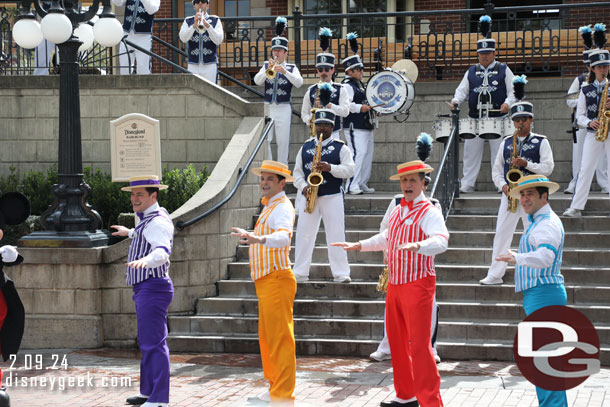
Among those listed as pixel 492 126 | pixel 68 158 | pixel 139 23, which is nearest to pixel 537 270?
pixel 492 126

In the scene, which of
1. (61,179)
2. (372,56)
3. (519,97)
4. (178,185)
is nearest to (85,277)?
(61,179)

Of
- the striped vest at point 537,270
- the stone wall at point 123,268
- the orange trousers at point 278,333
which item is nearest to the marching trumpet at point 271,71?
the stone wall at point 123,268

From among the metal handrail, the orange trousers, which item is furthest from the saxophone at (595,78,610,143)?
the orange trousers

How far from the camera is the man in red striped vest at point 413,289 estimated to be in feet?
24.0

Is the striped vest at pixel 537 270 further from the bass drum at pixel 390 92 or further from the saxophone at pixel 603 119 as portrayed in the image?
the bass drum at pixel 390 92

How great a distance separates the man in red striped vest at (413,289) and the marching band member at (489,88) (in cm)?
586

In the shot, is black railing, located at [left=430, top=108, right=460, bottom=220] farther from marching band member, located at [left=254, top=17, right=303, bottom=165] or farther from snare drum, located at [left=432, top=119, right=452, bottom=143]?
marching band member, located at [left=254, top=17, right=303, bottom=165]

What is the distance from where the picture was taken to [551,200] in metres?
12.9

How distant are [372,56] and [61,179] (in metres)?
7.95

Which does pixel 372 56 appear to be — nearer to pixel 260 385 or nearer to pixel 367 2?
pixel 367 2

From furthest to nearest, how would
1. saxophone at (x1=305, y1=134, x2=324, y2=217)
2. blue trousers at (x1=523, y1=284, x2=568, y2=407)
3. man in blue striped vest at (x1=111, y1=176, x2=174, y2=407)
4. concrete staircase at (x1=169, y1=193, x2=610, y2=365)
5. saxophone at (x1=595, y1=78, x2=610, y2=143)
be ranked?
saxophone at (x1=595, y1=78, x2=610, y2=143) < saxophone at (x1=305, y1=134, x2=324, y2=217) < concrete staircase at (x1=169, y1=193, x2=610, y2=365) < man in blue striped vest at (x1=111, y1=176, x2=174, y2=407) < blue trousers at (x1=523, y1=284, x2=568, y2=407)

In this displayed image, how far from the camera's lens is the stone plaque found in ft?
36.2

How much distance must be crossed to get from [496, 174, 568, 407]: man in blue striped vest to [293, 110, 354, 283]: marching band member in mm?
4054

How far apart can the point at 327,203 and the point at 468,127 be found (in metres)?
2.85
